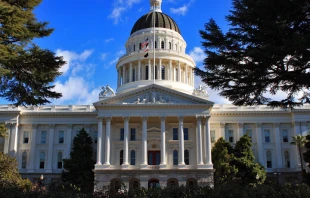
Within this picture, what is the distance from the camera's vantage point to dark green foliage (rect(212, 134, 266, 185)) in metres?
50.3

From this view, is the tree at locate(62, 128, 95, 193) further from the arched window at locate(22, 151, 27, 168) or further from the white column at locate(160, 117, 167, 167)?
the white column at locate(160, 117, 167, 167)

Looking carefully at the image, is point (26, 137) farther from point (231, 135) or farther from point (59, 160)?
point (231, 135)

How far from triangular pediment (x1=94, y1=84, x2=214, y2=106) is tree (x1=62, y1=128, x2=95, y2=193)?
6.66 m

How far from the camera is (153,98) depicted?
176 feet

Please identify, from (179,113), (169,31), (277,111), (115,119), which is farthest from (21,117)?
(277,111)

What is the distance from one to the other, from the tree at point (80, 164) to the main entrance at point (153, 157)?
8.22 m

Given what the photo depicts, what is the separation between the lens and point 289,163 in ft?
195

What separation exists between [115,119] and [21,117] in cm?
1741

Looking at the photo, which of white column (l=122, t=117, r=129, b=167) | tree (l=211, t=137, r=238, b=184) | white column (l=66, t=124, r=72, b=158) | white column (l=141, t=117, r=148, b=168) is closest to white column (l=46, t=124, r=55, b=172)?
white column (l=66, t=124, r=72, b=158)

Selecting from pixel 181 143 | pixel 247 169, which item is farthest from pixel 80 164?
pixel 247 169

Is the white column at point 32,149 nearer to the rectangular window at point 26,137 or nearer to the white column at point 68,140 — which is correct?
the rectangular window at point 26,137

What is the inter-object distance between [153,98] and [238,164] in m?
14.9

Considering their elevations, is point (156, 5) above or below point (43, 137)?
above

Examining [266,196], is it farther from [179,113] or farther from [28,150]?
[28,150]
